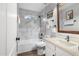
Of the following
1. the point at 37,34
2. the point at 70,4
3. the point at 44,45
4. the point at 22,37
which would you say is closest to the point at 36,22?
the point at 37,34

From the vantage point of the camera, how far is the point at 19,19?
130cm

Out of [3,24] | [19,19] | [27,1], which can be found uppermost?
[27,1]

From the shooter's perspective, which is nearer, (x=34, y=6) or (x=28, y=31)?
(x=34, y=6)

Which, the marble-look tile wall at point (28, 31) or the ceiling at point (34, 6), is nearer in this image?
the ceiling at point (34, 6)

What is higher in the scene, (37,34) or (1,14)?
(1,14)

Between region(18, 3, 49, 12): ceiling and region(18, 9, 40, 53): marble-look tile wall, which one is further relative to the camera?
region(18, 9, 40, 53): marble-look tile wall

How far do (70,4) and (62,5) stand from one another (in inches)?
5.1

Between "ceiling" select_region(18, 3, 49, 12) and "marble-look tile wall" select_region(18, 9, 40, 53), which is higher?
"ceiling" select_region(18, 3, 49, 12)

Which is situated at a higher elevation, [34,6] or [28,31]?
[34,6]

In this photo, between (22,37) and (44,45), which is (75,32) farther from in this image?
(22,37)

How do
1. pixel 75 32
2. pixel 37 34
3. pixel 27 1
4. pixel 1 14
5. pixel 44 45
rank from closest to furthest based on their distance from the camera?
pixel 1 14
pixel 27 1
pixel 75 32
pixel 37 34
pixel 44 45

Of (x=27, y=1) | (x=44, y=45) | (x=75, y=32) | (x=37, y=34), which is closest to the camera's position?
(x=27, y=1)

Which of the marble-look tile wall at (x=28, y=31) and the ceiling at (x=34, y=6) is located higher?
the ceiling at (x=34, y=6)

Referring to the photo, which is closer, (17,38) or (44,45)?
(17,38)
